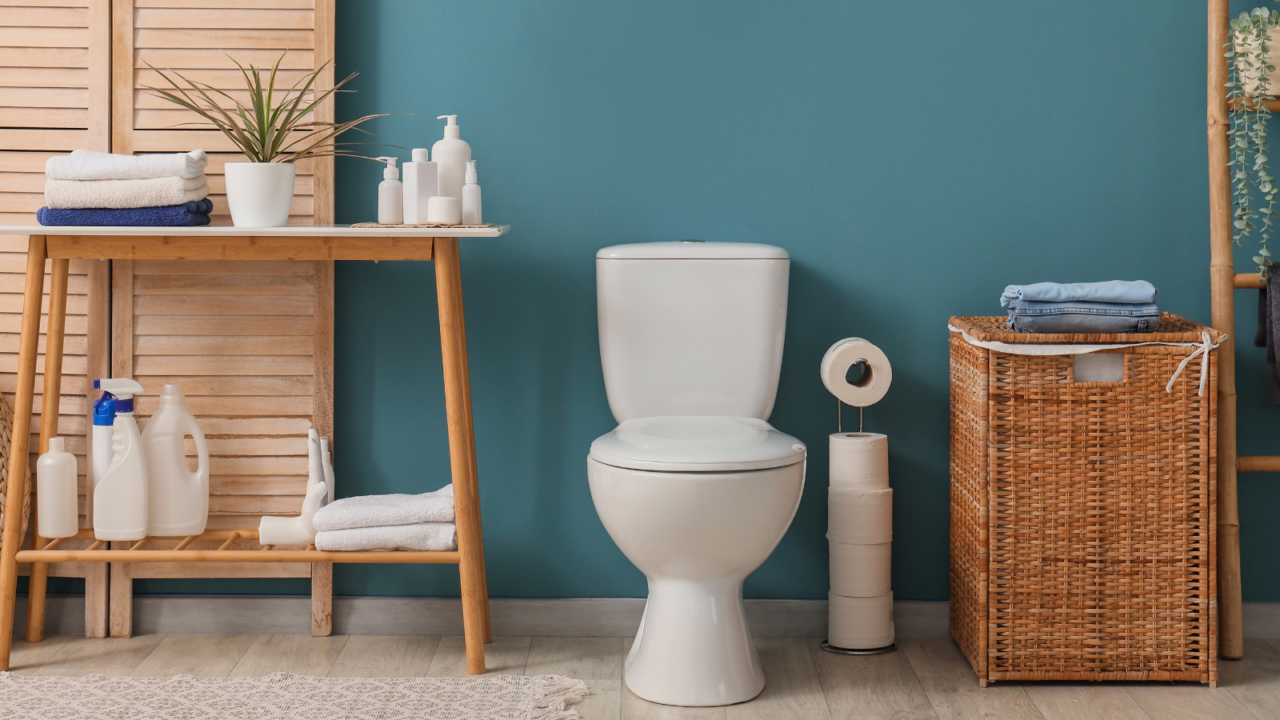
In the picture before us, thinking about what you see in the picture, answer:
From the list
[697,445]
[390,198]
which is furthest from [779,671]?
[390,198]

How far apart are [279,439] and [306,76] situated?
2.36ft

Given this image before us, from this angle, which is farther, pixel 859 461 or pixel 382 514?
pixel 859 461

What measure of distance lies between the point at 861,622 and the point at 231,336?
53.9 inches

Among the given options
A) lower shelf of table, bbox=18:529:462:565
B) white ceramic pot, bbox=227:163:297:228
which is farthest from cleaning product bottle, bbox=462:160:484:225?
lower shelf of table, bbox=18:529:462:565

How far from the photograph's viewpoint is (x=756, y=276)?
1.89 meters

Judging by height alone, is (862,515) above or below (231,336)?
below

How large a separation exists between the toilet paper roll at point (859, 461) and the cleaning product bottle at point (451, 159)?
866mm

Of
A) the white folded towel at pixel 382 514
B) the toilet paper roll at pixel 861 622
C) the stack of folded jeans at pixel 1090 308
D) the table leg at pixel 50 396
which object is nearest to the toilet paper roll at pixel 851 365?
the stack of folded jeans at pixel 1090 308

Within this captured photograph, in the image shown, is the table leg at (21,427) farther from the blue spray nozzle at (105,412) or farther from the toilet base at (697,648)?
the toilet base at (697,648)

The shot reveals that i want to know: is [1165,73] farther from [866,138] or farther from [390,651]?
[390,651]

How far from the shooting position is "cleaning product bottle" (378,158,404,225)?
1.82 metres

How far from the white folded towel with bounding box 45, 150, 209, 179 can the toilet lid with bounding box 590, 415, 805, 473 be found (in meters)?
0.87

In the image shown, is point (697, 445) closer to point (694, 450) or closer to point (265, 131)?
point (694, 450)

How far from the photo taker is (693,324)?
190 cm
